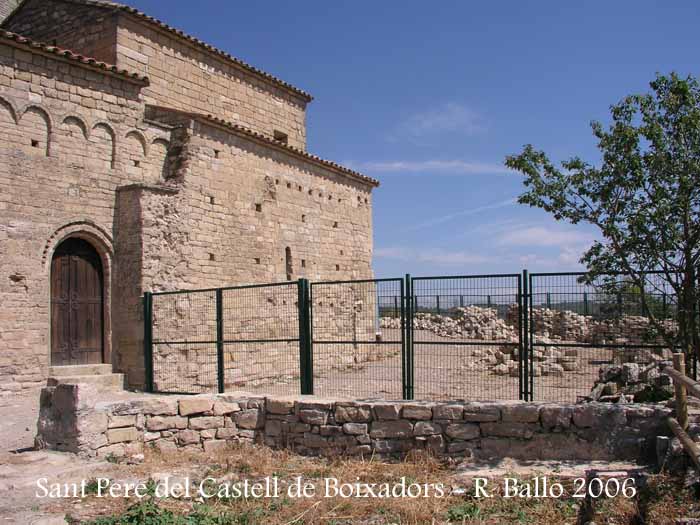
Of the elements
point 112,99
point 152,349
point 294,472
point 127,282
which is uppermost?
point 112,99

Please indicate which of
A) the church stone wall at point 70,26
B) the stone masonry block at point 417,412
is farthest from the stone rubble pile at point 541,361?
the church stone wall at point 70,26

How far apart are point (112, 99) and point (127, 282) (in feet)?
12.5

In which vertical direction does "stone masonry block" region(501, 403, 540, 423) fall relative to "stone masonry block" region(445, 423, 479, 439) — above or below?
above

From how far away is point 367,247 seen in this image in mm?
20641

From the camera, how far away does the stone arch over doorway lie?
1170 centimetres

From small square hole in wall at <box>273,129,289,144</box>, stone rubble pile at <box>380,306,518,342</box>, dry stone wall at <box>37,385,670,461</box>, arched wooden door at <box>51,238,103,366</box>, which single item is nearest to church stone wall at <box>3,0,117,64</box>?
arched wooden door at <box>51,238,103,366</box>

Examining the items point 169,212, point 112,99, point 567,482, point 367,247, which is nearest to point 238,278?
point 169,212

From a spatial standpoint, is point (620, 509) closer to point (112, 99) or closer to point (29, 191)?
point (29, 191)

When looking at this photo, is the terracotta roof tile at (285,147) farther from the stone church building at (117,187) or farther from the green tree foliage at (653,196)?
the green tree foliage at (653,196)

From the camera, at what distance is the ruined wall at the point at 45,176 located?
10875mm

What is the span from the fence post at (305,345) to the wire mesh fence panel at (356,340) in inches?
7.5

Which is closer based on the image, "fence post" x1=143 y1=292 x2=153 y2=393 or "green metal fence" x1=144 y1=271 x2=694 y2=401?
"green metal fence" x1=144 y1=271 x2=694 y2=401

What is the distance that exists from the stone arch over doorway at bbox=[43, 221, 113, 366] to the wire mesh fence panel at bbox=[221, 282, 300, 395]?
8.22 ft

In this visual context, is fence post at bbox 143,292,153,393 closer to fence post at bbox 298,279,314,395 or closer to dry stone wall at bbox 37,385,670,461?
dry stone wall at bbox 37,385,670,461
